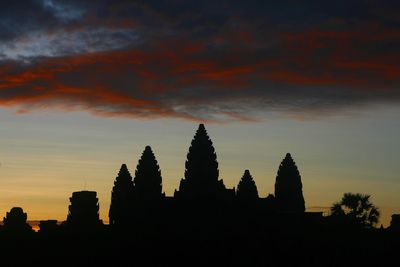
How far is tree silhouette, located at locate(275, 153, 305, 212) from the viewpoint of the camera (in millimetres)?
94625

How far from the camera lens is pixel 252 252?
214 ft

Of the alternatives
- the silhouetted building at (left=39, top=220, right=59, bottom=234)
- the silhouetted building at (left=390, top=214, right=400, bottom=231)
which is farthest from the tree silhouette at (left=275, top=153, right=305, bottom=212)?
the silhouetted building at (left=39, top=220, right=59, bottom=234)

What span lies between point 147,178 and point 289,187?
56.7 feet

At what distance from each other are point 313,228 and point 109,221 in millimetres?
36226

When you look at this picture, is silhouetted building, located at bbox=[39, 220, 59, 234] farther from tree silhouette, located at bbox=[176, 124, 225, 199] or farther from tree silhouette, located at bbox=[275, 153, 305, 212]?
tree silhouette, located at bbox=[275, 153, 305, 212]

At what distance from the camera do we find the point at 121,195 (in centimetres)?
9831

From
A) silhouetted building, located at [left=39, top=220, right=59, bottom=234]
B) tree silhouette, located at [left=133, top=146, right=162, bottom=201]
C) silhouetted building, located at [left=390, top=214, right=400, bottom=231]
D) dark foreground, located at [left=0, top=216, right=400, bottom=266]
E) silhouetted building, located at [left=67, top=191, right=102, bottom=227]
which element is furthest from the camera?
silhouetted building, located at [left=67, top=191, right=102, bottom=227]

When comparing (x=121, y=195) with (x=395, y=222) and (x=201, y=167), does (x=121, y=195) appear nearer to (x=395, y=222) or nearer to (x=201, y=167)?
(x=201, y=167)

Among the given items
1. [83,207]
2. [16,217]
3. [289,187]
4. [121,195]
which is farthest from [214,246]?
[16,217]

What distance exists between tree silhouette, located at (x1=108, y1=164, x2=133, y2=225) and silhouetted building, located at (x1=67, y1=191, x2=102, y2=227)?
6.93 ft

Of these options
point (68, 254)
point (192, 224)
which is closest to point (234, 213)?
point (192, 224)

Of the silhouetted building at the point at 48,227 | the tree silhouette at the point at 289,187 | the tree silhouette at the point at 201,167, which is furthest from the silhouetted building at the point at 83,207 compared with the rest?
the tree silhouette at the point at 289,187

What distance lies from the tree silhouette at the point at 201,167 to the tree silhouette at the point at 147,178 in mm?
5151

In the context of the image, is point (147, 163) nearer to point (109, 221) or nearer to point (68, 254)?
point (109, 221)
